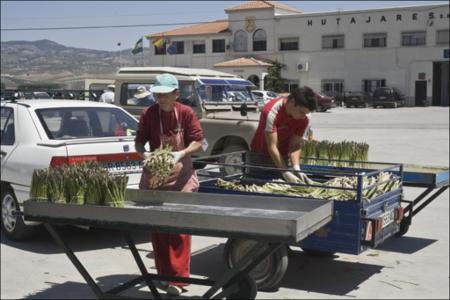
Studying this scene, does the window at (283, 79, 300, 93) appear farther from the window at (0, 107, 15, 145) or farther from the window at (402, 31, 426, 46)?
the window at (0, 107, 15, 145)

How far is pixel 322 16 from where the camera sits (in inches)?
2212

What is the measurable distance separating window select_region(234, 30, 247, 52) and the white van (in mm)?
47528

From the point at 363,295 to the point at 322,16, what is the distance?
52.5 meters

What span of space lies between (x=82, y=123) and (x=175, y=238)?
10.1ft

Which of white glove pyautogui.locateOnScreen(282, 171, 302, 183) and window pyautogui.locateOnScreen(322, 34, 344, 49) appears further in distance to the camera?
window pyautogui.locateOnScreen(322, 34, 344, 49)

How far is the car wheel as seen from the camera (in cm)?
752

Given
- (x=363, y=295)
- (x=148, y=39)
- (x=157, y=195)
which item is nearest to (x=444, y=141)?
(x=363, y=295)

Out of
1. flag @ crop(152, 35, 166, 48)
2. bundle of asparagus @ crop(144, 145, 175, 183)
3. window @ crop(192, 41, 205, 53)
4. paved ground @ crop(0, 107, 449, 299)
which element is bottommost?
paved ground @ crop(0, 107, 449, 299)

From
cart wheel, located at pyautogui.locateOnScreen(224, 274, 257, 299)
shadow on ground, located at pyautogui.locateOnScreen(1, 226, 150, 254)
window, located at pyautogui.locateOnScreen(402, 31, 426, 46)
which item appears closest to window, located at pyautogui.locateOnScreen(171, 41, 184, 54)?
window, located at pyautogui.locateOnScreen(402, 31, 426, 46)

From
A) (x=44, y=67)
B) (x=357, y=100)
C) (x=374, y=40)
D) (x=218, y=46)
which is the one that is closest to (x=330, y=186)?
(x=357, y=100)

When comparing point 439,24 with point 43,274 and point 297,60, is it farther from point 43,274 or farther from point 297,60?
point 43,274

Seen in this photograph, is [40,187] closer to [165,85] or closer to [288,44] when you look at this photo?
[165,85]

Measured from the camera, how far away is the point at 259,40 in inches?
2324

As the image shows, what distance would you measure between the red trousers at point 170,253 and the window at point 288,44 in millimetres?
53600
